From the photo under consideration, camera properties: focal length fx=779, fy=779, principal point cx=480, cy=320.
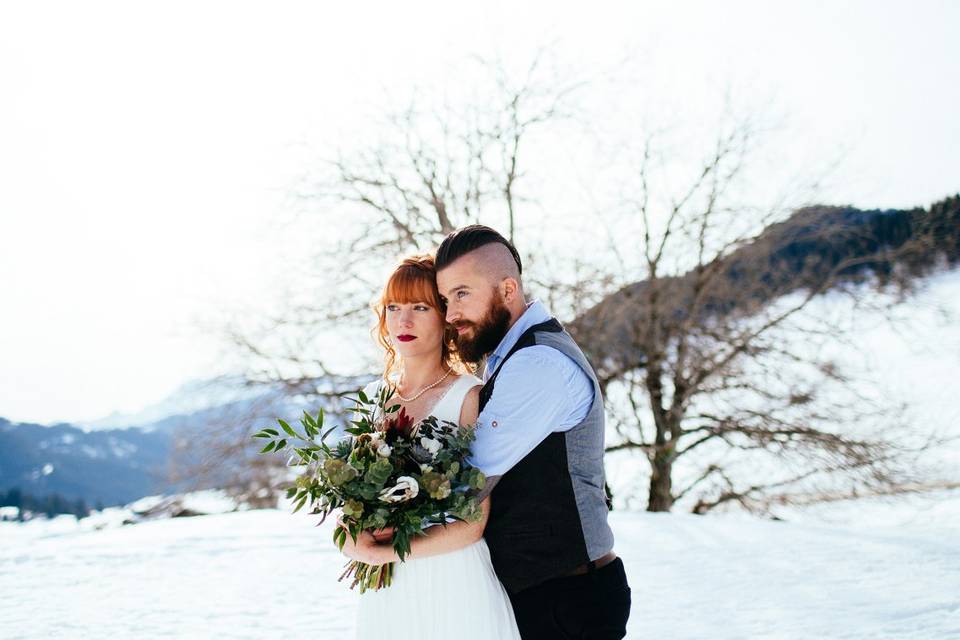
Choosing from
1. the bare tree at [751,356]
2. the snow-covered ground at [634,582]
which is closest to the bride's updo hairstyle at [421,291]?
the snow-covered ground at [634,582]

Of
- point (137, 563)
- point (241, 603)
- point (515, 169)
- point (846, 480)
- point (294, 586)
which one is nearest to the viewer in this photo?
point (241, 603)

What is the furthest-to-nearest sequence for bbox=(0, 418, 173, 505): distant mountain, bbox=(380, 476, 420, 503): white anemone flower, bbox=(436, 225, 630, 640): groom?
1. bbox=(0, 418, 173, 505): distant mountain
2. bbox=(436, 225, 630, 640): groom
3. bbox=(380, 476, 420, 503): white anemone flower

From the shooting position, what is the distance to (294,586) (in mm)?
6879

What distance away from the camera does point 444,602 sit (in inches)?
94.0

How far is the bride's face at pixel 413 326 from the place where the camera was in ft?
8.75

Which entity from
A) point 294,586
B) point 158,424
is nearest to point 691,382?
point 294,586

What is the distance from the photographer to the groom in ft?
7.16

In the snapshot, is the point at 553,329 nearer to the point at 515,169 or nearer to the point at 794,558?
the point at 794,558

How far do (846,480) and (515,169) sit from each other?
23.9ft

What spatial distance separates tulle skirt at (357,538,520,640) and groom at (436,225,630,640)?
0.17ft

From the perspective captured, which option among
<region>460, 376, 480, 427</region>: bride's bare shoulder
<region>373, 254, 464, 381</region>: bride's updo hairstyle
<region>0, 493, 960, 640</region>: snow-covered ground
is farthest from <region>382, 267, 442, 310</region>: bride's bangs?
<region>0, 493, 960, 640</region>: snow-covered ground

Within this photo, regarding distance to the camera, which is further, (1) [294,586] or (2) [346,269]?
(2) [346,269]

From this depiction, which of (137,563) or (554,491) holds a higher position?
(554,491)

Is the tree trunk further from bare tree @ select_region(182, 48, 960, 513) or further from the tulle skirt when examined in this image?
the tulle skirt
